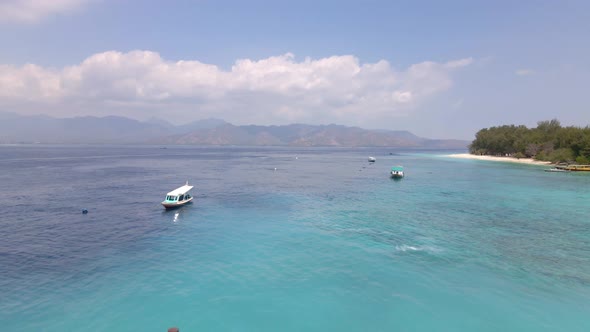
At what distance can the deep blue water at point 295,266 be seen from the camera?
25.5 metres

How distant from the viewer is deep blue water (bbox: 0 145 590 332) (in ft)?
83.8

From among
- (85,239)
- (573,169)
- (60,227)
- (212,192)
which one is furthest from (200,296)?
(573,169)

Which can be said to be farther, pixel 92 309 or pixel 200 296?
pixel 200 296

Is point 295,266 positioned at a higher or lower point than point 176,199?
lower

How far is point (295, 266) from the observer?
35.1 metres

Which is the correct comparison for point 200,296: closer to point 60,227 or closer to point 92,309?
point 92,309

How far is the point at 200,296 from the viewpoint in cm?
2867

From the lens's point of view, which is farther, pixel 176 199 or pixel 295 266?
pixel 176 199

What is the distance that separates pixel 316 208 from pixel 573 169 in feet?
435

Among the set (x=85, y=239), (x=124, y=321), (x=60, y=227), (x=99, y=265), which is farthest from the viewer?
(x=60, y=227)

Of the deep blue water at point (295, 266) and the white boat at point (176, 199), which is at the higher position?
the white boat at point (176, 199)

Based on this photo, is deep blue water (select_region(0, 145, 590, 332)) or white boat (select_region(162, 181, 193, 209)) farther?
white boat (select_region(162, 181, 193, 209))

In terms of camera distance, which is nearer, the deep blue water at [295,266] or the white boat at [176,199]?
the deep blue water at [295,266]

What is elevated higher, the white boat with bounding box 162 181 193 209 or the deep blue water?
the white boat with bounding box 162 181 193 209
